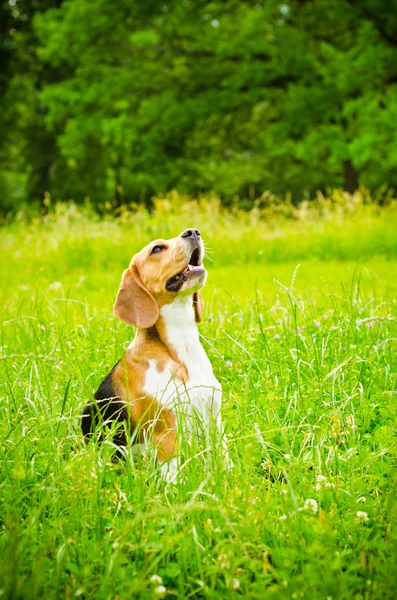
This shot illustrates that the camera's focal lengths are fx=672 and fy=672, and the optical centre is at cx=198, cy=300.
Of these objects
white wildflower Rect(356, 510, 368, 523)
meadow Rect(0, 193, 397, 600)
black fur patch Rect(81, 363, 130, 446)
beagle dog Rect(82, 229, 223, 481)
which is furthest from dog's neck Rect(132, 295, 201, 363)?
white wildflower Rect(356, 510, 368, 523)

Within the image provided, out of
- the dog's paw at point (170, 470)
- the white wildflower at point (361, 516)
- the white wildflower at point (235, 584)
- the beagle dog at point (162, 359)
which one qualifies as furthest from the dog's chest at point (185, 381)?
the white wildflower at point (235, 584)

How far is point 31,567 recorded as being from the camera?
2.53m

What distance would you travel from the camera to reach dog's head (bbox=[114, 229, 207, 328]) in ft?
11.8

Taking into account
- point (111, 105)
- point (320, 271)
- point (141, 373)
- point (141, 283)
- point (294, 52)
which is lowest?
point (320, 271)

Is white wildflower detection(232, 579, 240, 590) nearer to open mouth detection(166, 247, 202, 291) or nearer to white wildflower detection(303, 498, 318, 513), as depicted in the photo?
white wildflower detection(303, 498, 318, 513)

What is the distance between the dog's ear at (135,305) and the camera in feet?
11.8

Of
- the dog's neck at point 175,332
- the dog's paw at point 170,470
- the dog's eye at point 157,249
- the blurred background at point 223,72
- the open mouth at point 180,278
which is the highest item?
the blurred background at point 223,72

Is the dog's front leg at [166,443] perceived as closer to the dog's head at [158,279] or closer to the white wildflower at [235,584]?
the dog's head at [158,279]

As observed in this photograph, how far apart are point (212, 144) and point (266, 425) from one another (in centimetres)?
2390

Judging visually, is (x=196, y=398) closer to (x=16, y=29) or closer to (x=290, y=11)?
(x=290, y=11)

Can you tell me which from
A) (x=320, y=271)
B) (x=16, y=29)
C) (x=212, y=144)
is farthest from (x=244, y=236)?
(x=16, y=29)

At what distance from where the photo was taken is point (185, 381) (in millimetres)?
3500

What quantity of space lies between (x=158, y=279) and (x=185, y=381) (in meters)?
0.59

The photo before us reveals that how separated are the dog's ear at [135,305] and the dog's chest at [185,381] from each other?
144mm
